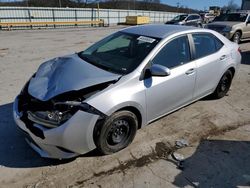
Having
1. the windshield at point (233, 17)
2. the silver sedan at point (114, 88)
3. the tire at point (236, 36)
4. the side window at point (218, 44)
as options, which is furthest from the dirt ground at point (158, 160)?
the windshield at point (233, 17)

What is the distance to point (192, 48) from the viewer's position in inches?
165

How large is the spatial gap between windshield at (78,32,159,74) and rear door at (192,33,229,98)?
1016mm

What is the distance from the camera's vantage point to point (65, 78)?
10.9ft

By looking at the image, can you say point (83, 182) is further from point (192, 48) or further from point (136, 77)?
point (192, 48)

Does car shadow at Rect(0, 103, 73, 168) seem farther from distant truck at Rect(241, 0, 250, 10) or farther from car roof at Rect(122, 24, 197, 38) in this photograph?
distant truck at Rect(241, 0, 250, 10)

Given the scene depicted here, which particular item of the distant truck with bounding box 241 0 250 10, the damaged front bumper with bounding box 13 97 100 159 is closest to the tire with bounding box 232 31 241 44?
the damaged front bumper with bounding box 13 97 100 159

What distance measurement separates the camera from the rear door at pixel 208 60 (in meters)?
4.32

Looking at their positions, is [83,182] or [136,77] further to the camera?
[136,77]

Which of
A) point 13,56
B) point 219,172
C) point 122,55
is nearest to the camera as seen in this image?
point 219,172

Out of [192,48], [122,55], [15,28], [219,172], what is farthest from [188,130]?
[15,28]

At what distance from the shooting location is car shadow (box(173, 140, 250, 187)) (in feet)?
9.68

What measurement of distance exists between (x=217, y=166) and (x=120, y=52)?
2202 mm

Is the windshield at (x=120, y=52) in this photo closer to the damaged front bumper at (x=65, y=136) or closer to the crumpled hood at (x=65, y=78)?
the crumpled hood at (x=65, y=78)

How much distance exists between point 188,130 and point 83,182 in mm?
2012
